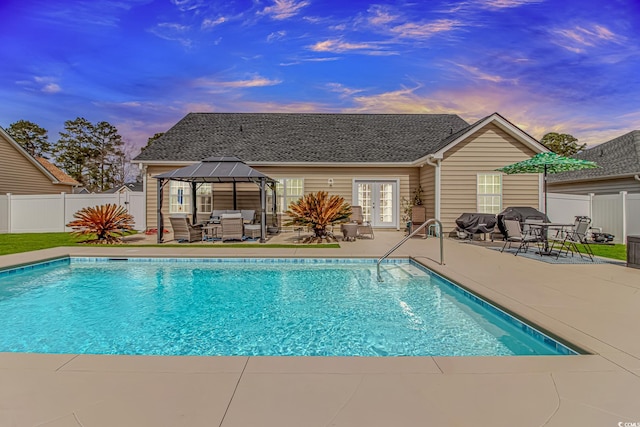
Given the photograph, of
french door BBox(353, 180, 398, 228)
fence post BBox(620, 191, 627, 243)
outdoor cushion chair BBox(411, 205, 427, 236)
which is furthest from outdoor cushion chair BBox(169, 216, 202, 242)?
fence post BBox(620, 191, 627, 243)

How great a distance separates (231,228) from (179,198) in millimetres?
5107

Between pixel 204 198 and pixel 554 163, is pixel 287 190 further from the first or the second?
pixel 554 163

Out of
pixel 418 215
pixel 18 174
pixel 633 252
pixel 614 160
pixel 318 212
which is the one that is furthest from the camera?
pixel 18 174

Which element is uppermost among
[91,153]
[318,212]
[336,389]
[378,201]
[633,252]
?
[91,153]

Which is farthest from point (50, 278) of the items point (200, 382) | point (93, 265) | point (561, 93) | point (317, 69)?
point (561, 93)

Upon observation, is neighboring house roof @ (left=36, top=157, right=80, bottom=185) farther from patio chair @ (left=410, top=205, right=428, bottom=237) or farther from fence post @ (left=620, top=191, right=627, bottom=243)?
fence post @ (left=620, top=191, right=627, bottom=243)

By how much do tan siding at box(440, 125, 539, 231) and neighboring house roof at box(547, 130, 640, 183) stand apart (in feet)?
10.8

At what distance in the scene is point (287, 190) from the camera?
1552cm

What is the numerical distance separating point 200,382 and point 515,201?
13.6 metres

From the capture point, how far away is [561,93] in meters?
17.0

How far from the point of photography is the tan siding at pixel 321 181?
50.8 ft

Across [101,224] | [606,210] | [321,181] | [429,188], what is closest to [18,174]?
[101,224]

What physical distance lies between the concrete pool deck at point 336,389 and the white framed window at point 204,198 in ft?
42.2

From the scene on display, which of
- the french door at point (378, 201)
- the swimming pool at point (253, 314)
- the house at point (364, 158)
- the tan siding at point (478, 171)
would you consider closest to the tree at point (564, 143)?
the house at point (364, 158)
